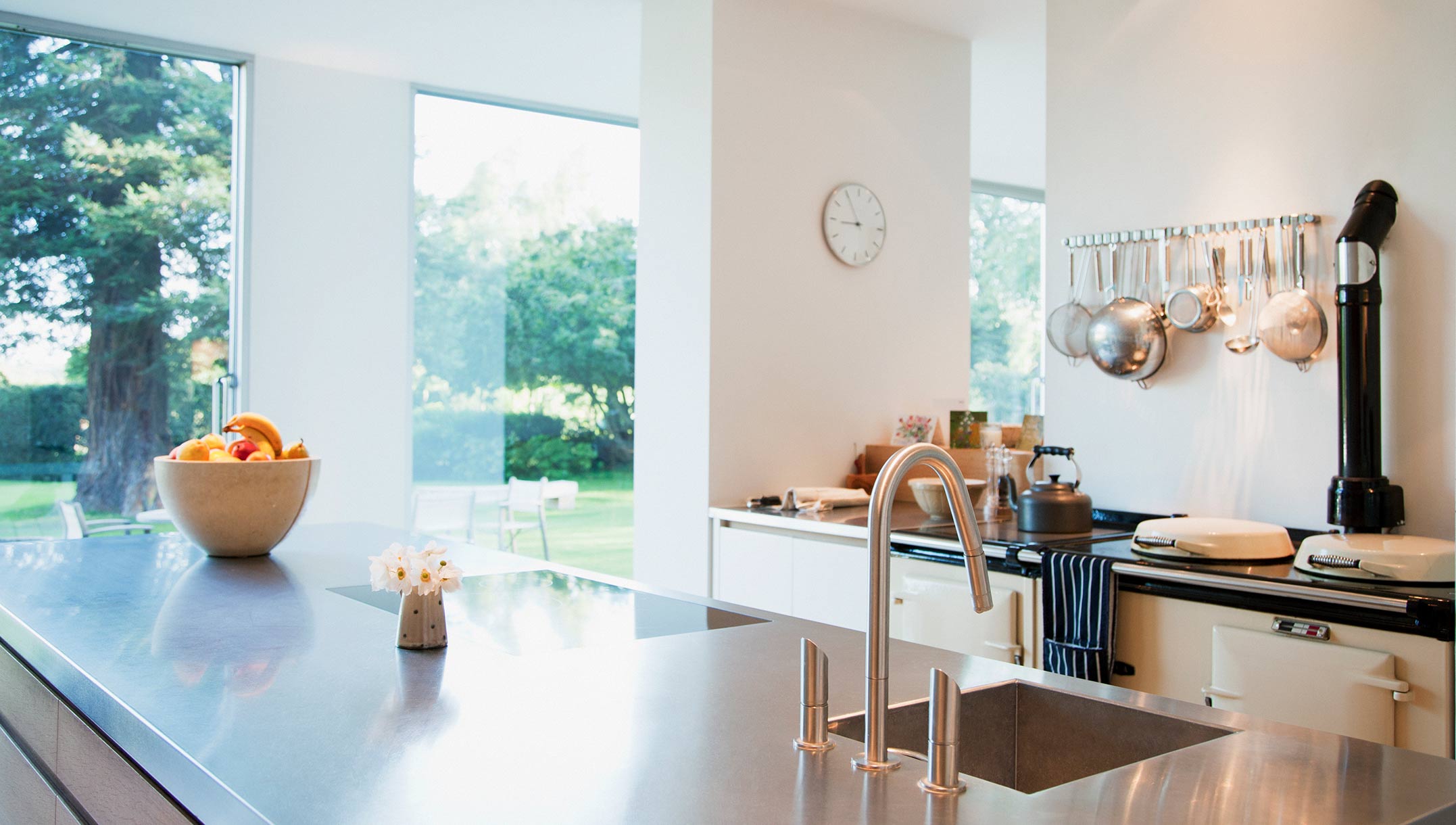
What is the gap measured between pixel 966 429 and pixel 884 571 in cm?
319

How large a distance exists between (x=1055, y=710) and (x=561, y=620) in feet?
2.44

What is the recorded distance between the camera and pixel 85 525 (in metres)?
4.30

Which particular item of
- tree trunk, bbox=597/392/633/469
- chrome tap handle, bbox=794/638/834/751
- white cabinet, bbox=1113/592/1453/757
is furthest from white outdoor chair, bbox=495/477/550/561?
chrome tap handle, bbox=794/638/834/751

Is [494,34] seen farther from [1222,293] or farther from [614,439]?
[1222,293]

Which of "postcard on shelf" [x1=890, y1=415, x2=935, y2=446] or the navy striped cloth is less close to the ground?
"postcard on shelf" [x1=890, y1=415, x2=935, y2=446]

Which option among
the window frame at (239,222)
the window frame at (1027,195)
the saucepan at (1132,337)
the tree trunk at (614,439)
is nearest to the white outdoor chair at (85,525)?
the window frame at (239,222)

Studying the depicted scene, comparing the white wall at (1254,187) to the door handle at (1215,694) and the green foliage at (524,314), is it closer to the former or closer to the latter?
the door handle at (1215,694)

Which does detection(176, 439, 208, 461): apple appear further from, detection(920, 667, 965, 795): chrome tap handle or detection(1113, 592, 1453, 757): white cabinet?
detection(1113, 592, 1453, 757): white cabinet

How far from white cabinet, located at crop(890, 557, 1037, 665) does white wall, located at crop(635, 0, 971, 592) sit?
0.89m

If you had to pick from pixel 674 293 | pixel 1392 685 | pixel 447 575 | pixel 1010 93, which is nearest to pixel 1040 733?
pixel 447 575

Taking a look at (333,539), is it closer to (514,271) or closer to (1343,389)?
(1343,389)

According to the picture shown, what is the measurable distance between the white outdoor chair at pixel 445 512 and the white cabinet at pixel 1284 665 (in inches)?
131

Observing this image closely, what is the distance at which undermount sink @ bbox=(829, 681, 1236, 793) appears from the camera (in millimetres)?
1200

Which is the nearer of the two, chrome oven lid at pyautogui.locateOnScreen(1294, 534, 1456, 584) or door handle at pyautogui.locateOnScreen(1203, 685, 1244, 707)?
chrome oven lid at pyautogui.locateOnScreen(1294, 534, 1456, 584)
